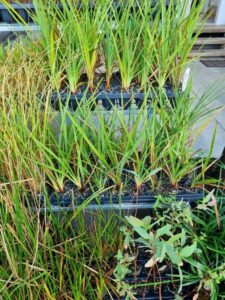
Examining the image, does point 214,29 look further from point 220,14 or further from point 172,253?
point 172,253

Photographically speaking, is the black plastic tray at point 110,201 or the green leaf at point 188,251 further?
the black plastic tray at point 110,201

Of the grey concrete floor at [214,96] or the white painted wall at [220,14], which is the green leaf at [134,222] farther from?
the white painted wall at [220,14]

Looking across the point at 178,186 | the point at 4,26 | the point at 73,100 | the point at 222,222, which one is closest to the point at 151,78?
the point at 73,100

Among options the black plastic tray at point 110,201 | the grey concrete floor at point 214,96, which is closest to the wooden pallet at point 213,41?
the grey concrete floor at point 214,96

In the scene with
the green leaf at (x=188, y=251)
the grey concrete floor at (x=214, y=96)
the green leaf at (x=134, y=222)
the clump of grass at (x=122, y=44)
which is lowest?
the grey concrete floor at (x=214, y=96)

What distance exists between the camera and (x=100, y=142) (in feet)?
2.78

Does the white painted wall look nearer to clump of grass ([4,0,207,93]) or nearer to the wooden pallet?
the wooden pallet

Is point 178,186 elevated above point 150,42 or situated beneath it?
situated beneath

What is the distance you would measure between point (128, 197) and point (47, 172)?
0.74ft

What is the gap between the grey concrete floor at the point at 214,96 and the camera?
67.1 inches

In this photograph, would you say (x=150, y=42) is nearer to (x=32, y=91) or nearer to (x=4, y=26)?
(x=32, y=91)

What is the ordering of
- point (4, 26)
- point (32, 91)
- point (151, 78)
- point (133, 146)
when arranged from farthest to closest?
point (4, 26) → point (151, 78) → point (32, 91) → point (133, 146)

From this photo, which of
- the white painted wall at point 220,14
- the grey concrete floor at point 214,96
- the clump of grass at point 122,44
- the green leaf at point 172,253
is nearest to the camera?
the green leaf at point 172,253

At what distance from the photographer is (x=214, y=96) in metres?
2.18
